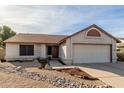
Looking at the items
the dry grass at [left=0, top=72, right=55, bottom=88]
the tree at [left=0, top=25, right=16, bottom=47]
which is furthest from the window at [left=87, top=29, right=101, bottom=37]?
the tree at [left=0, top=25, right=16, bottom=47]

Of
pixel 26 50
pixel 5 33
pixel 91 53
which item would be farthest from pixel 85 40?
pixel 5 33

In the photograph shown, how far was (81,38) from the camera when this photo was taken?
2180cm

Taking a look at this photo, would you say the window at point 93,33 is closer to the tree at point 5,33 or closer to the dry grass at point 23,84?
the dry grass at point 23,84

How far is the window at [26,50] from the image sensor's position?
79.1 feet

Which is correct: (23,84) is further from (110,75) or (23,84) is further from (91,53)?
(91,53)

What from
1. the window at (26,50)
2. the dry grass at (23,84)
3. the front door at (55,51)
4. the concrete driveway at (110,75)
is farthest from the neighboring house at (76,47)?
the dry grass at (23,84)

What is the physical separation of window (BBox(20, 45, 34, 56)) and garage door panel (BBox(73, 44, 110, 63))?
5.85 m

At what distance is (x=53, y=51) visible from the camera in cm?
2594

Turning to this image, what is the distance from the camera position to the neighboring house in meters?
21.7

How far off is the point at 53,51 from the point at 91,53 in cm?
571

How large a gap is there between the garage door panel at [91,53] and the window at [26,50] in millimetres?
5853

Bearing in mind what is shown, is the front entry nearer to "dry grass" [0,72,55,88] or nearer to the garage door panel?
the garage door panel
